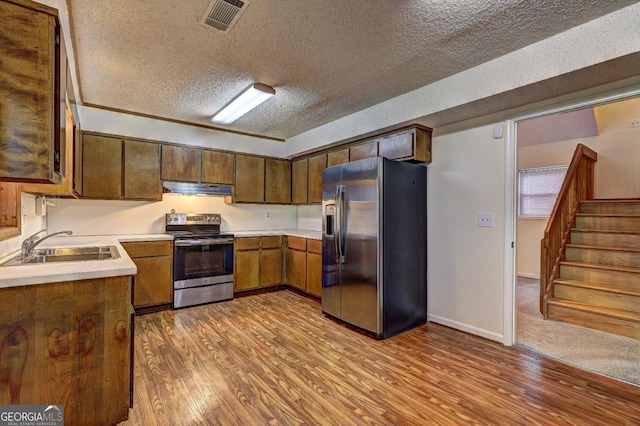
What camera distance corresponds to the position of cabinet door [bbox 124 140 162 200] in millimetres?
3785

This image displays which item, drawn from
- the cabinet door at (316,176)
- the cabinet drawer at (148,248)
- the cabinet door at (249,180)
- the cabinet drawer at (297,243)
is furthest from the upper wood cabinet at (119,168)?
the cabinet door at (316,176)

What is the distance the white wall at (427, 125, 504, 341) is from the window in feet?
11.0

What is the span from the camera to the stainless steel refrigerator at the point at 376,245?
2947 mm

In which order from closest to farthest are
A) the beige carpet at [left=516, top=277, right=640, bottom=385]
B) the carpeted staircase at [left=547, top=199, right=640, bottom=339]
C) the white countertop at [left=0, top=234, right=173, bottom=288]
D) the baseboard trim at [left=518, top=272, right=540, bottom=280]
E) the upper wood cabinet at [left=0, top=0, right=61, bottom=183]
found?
the upper wood cabinet at [left=0, top=0, right=61, bottom=183], the white countertop at [left=0, top=234, right=173, bottom=288], the beige carpet at [left=516, top=277, right=640, bottom=385], the carpeted staircase at [left=547, top=199, right=640, bottom=339], the baseboard trim at [left=518, top=272, right=540, bottom=280]

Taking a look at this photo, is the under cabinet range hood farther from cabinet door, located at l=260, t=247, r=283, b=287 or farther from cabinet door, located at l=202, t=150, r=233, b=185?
cabinet door, located at l=260, t=247, r=283, b=287

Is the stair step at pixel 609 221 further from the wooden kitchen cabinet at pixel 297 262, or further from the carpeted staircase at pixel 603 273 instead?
the wooden kitchen cabinet at pixel 297 262

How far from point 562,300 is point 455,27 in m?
3.39

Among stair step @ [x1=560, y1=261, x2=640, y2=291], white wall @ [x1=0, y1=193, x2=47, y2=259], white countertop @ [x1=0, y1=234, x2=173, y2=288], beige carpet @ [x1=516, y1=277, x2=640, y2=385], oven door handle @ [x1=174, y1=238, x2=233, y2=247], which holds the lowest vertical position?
beige carpet @ [x1=516, y1=277, x2=640, y2=385]

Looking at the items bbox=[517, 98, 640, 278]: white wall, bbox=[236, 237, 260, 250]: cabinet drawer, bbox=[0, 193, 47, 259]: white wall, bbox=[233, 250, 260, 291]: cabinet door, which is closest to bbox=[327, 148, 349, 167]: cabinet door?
bbox=[236, 237, 260, 250]: cabinet drawer

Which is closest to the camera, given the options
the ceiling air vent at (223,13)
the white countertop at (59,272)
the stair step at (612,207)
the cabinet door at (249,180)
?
the white countertop at (59,272)

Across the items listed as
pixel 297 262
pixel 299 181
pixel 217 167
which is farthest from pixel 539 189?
pixel 217 167

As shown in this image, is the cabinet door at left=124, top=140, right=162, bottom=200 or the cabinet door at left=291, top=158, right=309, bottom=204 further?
the cabinet door at left=291, top=158, right=309, bottom=204

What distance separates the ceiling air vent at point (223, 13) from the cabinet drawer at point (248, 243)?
284cm

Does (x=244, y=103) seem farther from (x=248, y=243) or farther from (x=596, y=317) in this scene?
(x=596, y=317)
